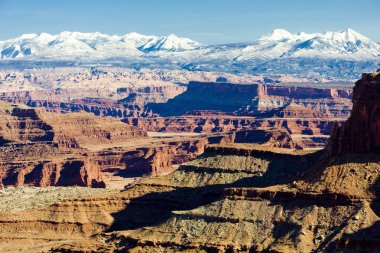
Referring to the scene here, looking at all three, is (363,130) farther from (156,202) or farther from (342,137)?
(156,202)

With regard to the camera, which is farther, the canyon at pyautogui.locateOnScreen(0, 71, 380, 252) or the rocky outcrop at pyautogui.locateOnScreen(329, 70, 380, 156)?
the rocky outcrop at pyautogui.locateOnScreen(329, 70, 380, 156)

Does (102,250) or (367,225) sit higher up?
(367,225)

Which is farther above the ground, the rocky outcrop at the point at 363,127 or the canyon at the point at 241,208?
the rocky outcrop at the point at 363,127

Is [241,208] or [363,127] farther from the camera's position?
[363,127]

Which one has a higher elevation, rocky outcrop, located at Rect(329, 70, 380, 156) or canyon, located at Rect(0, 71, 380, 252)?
rocky outcrop, located at Rect(329, 70, 380, 156)

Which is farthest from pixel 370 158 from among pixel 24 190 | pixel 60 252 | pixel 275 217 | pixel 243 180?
pixel 24 190
